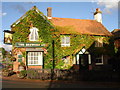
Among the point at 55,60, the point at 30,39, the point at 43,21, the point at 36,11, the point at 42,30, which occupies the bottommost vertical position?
the point at 55,60

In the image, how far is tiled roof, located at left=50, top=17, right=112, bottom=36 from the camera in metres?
22.2

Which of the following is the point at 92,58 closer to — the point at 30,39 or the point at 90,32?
the point at 90,32

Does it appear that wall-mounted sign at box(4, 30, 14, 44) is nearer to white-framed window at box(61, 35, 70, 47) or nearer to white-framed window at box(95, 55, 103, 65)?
white-framed window at box(61, 35, 70, 47)

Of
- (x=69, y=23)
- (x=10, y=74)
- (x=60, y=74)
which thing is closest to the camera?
(x=60, y=74)

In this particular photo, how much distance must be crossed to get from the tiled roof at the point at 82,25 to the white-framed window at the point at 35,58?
495cm

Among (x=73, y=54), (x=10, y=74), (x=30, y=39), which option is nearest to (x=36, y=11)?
(x=30, y=39)

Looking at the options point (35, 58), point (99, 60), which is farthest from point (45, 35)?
point (99, 60)

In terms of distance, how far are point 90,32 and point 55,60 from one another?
7.63 metres

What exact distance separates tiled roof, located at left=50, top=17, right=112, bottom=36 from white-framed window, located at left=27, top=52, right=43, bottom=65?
4.95m

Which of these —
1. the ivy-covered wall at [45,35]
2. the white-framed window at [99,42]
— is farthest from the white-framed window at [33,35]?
the white-framed window at [99,42]

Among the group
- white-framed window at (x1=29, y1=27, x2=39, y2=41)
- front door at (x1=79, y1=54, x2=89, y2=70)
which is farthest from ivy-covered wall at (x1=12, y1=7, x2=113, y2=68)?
front door at (x1=79, y1=54, x2=89, y2=70)

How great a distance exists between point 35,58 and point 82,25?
10799 mm

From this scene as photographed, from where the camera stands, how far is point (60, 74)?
1412 centimetres

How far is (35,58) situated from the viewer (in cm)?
1936
